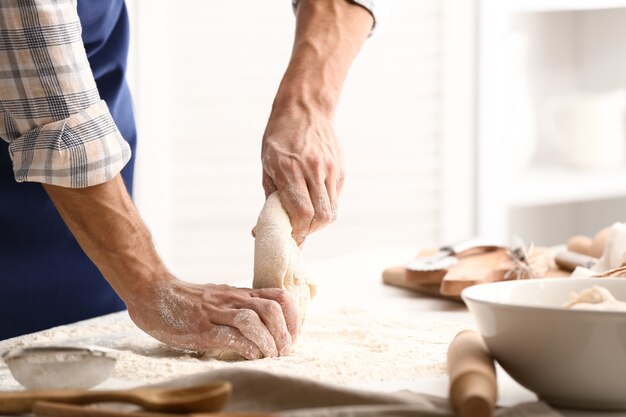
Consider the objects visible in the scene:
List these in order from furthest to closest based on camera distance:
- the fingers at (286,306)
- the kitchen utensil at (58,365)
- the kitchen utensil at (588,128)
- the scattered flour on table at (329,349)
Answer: the kitchen utensil at (588,128) < the fingers at (286,306) < the scattered flour on table at (329,349) < the kitchen utensil at (58,365)

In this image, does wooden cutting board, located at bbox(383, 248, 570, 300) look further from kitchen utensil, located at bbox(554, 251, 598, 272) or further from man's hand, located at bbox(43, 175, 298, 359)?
man's hand, located at bbox(43, 175, 298, 359)

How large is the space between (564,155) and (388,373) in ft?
7.64

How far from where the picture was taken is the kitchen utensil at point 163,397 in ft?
2.06

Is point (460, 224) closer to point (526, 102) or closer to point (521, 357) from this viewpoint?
point (526, 102)

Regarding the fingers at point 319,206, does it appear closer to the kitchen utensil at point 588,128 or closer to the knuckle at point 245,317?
the knuckle at point 245,317

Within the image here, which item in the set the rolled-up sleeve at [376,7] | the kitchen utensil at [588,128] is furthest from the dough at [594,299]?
the kitchen utensil at [588,128]

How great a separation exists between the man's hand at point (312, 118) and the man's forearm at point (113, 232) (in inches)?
7.2

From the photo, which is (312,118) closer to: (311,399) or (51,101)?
(51,101)

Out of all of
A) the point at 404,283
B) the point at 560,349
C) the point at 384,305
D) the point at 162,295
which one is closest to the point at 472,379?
the point at 560,349

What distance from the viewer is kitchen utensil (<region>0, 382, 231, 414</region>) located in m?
0.63

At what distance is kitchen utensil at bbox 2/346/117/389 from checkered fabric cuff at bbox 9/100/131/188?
0.25 m

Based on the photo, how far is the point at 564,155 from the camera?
3064mm

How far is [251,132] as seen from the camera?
2732mm

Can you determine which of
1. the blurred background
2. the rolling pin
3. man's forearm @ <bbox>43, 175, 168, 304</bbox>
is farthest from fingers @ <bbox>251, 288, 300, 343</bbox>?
the blurred background
